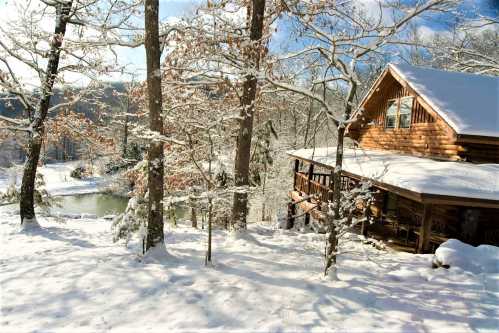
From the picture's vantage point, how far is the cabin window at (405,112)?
12927 mm

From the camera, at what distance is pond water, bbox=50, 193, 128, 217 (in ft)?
93.6

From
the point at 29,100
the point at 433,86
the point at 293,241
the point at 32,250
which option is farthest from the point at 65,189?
the point at 433,86

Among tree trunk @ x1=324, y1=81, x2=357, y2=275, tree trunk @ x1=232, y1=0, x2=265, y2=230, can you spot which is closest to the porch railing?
tree trunk @ x1=232, y1=0, x2=265, y2=230

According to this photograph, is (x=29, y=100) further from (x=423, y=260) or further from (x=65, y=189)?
(x=65, y=189)

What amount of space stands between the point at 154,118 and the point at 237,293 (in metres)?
4.00

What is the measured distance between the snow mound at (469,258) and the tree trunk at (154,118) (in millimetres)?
5767

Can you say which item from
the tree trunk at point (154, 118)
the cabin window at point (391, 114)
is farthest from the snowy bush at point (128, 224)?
the cabin window at point (391, 114)

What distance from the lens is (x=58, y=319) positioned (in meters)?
4.62

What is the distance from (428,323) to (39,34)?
1264 cm

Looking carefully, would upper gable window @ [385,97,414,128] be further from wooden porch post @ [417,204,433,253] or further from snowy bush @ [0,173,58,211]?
snowy bush @ [0,173,58,211]

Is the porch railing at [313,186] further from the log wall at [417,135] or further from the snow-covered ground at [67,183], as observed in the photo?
the snow-covered ground at [67,183]

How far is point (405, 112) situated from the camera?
1320cm

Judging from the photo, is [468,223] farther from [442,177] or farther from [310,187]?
[310,187]

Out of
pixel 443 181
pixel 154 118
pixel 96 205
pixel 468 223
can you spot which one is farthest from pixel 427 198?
pixel 96 205
